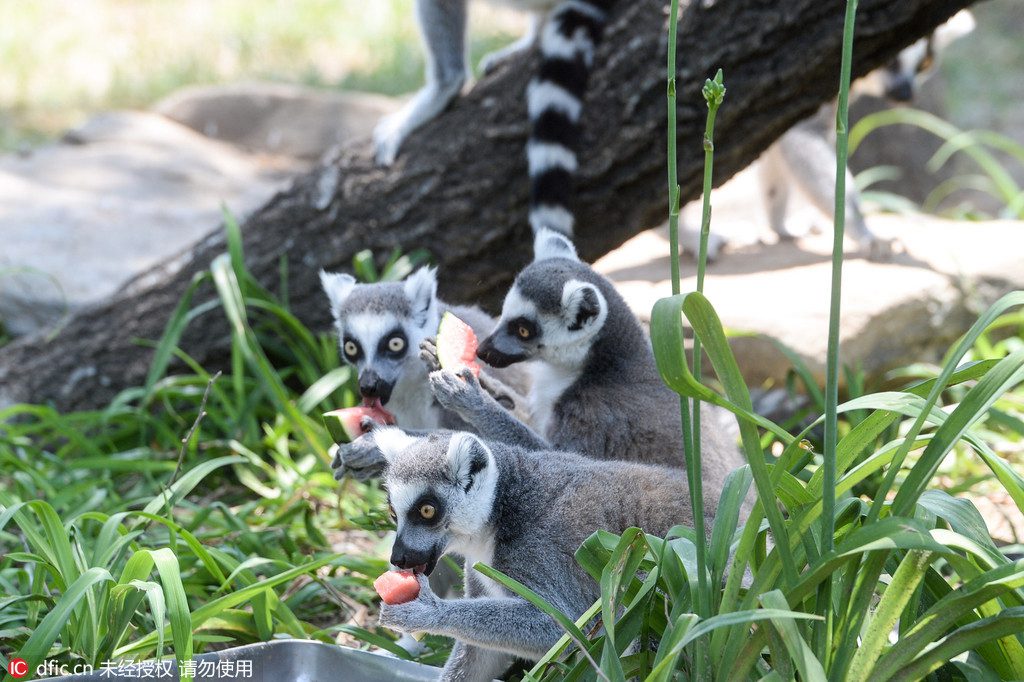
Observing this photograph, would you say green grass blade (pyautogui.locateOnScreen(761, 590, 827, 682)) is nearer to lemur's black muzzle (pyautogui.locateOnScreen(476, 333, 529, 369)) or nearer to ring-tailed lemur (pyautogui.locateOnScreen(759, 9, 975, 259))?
lemur's black muzzle (pyautogui.locateOnScreen(476, 333, 529, 369))

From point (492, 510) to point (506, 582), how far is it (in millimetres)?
439

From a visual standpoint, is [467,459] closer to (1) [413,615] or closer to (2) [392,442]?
(2) [392,442]

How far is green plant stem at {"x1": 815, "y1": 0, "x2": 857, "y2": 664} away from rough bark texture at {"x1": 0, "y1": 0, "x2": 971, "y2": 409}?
2.57 metres

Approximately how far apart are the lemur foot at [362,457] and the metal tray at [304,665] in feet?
1.75

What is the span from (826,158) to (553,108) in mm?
2618

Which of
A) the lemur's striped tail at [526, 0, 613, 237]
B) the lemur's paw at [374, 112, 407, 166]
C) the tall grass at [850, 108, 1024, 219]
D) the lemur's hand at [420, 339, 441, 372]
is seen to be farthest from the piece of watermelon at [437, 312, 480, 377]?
the tall grass at [850, 108, 1024, 219]

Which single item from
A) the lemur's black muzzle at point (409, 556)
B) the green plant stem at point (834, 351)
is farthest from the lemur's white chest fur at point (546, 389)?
the green plant stem at point (834, 351)

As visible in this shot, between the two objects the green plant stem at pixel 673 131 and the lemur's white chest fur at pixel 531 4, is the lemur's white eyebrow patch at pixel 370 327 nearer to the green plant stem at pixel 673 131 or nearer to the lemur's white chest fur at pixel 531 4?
the green plant stem at pixel 673 131

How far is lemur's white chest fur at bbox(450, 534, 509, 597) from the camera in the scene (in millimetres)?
2665

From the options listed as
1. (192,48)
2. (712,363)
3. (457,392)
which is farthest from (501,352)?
(192,48)

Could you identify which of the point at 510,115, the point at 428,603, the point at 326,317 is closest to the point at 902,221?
the point at 510,115

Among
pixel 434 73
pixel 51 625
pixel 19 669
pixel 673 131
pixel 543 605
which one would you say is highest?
pixel 434 73

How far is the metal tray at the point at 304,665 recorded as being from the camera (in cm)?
272

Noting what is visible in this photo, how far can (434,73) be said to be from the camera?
218 inches
